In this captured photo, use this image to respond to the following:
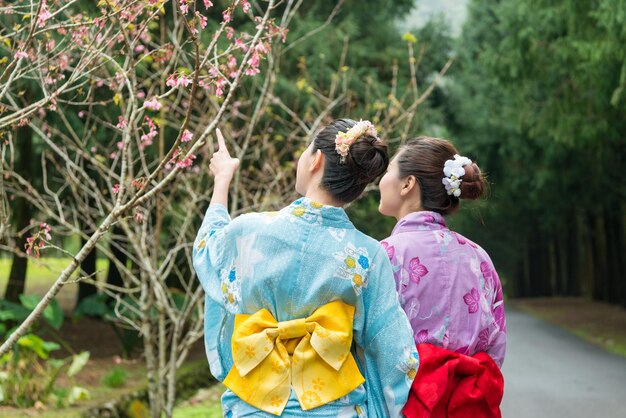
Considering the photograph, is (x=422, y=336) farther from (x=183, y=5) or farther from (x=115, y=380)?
(x=115, y=380)

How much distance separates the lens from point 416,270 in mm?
3449

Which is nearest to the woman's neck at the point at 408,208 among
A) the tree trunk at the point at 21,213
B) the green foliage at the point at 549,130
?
the green foliage at the point at 549,130

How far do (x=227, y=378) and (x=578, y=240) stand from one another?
2667 cm

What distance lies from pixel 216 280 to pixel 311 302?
32cm

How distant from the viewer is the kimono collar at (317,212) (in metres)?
2.94

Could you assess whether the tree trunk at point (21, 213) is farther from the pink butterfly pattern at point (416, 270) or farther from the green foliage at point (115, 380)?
the pink butterfly pattern at point (416, 270)

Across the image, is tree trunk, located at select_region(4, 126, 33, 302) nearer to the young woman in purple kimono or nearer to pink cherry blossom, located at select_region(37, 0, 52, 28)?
pink cherry blossom, located at select_region(37, 0, 52, 28)

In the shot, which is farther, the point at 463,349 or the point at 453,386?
the point at 463,349

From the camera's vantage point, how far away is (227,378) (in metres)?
2.96

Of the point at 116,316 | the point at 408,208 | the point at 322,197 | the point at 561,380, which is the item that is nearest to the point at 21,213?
the point at 116,316

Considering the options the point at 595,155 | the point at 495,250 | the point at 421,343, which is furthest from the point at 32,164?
the point at 495,250

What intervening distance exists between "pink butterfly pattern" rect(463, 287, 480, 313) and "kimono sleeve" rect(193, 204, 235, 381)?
3.03 feet

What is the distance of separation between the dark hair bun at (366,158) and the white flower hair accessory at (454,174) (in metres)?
0.50

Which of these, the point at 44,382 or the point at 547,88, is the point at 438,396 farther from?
the point at 547,88
